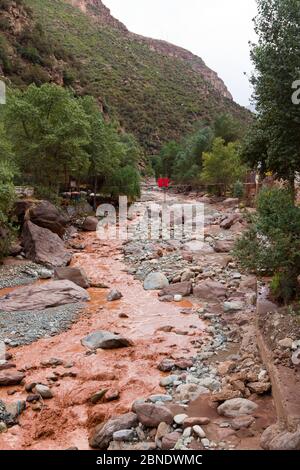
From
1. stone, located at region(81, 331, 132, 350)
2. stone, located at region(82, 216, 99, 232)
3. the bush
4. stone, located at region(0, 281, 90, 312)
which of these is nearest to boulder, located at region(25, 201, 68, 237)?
stone, located at region(82, 216, 99, 232)

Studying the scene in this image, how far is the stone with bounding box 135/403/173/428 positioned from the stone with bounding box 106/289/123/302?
25.2 feet

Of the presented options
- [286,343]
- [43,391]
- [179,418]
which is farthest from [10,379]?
[286,343]

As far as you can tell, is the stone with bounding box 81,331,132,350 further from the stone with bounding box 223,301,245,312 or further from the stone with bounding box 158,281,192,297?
the stone with bounding box 158,281,192,297

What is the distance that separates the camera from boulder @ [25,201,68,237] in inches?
864

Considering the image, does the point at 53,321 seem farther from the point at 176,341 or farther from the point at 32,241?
the point at 32,241

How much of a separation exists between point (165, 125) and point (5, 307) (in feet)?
255

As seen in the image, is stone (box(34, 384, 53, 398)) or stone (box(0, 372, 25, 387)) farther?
stone (box(0, 372, 25, 387))

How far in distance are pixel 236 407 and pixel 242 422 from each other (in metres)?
0.49

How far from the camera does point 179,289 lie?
50.5ft

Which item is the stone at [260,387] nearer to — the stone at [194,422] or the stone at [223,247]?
the stone at [194,422]

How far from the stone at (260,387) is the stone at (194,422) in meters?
1.28

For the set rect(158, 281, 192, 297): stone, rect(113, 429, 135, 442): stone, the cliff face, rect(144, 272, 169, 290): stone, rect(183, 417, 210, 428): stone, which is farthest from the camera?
the cliff face

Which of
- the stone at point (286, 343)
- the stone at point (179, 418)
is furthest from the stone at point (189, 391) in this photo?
the stone at point (286, 343)
